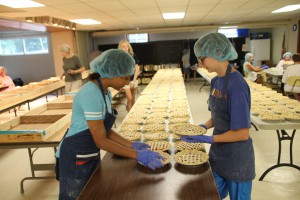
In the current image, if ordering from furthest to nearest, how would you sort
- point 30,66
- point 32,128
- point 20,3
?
point 30,66 < point 20,3 < point 32,128

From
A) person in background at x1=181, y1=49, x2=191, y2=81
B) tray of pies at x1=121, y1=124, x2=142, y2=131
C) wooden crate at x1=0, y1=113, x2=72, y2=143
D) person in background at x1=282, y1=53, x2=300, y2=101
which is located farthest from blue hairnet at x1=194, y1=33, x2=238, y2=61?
person in background at x1=181, y1=49, x2=191, y2=81

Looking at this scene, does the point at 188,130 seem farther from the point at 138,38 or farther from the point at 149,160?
the point at 138,38

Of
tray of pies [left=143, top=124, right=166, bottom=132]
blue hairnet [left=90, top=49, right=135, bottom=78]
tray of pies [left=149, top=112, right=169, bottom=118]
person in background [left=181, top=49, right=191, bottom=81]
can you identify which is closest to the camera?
blue hairnet [left=90, top=49, right=135, bottom=78]

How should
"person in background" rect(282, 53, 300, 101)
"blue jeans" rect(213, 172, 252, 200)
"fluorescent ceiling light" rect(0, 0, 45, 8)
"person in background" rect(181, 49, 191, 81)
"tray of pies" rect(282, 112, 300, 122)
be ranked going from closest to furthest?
1. "blue jeans" rect(213, 172, 252, 200)
2. "tray of pies" rect(282, 112, 300, 122)
3. "fluorescent ceiling light" rect(0, 0, 45, 8)
4. "person in background" rect(282, 53, 300, 101)
5. "person in background" rect(181, 49, 191, 81)

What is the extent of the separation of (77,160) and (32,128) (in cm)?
166

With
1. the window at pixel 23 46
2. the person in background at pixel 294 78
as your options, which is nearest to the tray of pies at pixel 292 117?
the person in background at pixel 294 78

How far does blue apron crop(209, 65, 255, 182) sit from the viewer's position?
1.68 meters

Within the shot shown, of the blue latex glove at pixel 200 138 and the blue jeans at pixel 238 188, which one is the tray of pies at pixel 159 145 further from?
the blue jeans at pixel 238 188

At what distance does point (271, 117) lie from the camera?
8.73ft

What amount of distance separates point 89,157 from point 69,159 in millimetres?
128

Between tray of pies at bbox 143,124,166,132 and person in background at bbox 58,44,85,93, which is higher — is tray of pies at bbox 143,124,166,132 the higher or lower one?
the lower one

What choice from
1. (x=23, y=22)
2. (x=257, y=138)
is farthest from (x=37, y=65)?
(x=257, y=138)

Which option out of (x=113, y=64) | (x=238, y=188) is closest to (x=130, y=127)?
(x=113, y=64)

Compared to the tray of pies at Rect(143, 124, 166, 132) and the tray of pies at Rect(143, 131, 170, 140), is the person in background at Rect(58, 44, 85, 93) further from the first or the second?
the tray of pies at Rect(143, 131, 170, 140)
